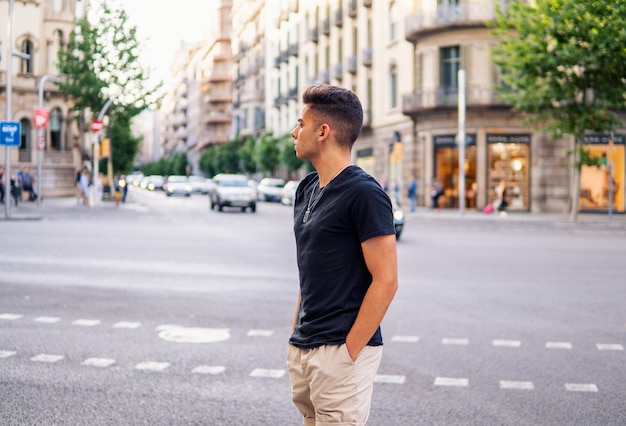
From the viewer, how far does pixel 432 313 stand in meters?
10.1

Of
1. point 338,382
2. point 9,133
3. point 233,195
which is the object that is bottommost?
point 233,195

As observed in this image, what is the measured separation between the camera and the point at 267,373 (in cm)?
693

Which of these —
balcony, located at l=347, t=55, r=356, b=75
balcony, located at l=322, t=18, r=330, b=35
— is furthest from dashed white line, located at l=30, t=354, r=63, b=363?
balcony, located at l=322, t=18, r=330, b=35

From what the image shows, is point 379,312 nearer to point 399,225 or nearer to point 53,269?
point 53,269

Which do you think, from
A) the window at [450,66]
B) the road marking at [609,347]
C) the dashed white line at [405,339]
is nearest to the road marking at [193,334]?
the dashed white line at [405,339]

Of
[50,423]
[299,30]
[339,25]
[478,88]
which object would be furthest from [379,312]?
[299,30]

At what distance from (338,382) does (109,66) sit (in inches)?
1924

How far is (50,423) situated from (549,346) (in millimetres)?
4530

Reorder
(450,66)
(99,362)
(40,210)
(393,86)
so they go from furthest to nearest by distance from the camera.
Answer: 1. (393,86)
2. (450,66)
3. (40,210)
4. (99,362)

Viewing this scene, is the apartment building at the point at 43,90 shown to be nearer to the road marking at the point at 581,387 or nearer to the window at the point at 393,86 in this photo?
the window at the point at 393,86

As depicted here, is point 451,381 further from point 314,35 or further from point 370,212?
point 314,35

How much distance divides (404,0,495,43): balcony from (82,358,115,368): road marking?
3728 cm

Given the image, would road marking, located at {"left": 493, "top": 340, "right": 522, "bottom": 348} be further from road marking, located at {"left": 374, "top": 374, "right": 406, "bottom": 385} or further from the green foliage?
the green foliage

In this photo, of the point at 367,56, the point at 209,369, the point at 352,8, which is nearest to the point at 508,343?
the point at 209,369
